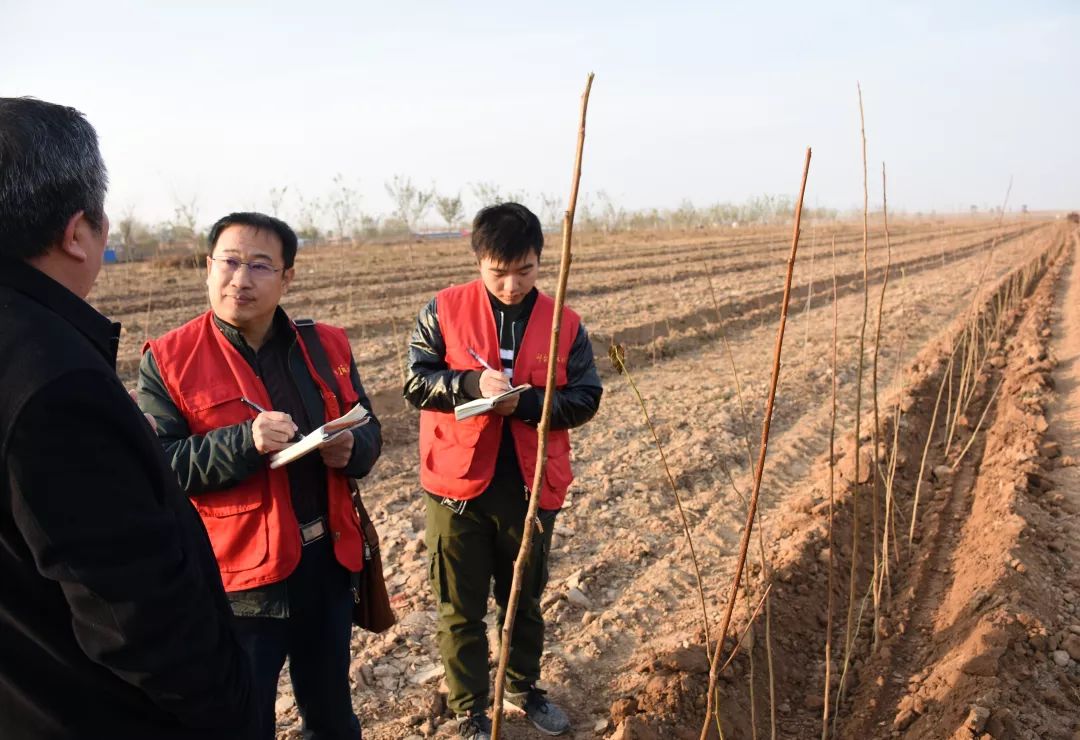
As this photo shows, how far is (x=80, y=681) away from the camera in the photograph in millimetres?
964

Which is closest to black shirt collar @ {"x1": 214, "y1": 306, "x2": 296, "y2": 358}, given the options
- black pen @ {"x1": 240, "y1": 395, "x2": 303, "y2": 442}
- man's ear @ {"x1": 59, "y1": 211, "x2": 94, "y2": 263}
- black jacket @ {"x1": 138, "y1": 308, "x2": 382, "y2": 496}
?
black jacket @ {"x1": 138, "y1": 308, "x2": 382, "y2": 496}

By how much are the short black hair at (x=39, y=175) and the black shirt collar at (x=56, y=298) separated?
3 cm

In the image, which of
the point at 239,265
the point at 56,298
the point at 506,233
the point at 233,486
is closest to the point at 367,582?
the point at 233,486

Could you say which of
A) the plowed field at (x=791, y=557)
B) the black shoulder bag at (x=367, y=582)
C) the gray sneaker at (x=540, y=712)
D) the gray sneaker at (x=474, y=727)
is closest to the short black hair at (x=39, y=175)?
the black shoulder bag at (x=367, y=582)

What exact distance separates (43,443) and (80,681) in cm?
34

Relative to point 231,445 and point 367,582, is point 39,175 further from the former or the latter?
point 367,582

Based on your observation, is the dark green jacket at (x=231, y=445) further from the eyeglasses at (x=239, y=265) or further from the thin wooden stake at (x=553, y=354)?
the thin wooden stake at (x=553, y=354)

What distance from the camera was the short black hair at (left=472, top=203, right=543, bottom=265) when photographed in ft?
6.75

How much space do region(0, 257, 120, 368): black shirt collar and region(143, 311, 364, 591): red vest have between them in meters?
0.65

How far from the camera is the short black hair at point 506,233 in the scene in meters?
2.06

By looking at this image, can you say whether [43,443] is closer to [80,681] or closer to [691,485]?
[80,681]

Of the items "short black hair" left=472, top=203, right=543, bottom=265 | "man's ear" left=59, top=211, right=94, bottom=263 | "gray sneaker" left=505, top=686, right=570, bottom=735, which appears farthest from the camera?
"gray sneaker" left=505, top=686, right=570, bottom=735

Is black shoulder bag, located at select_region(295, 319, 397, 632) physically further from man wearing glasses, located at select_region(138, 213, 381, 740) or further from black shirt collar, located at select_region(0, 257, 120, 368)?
black shirt collar, located at select_region(0, 257, 120, 368)

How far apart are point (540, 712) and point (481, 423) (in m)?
0.97
